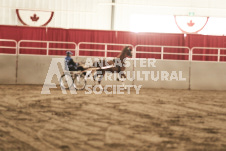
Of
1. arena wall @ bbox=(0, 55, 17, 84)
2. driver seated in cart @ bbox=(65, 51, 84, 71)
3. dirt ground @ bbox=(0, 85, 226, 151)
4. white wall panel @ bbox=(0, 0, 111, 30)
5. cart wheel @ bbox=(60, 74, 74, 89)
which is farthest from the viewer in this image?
white wall panel @ bbox=(0, 0, 111, 30)

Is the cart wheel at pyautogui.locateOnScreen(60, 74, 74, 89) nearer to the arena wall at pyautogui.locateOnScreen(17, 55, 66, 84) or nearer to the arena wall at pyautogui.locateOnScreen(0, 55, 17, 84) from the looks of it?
the arena wall at pyautogui.locateOnScreen(17, 55, 66, 84)

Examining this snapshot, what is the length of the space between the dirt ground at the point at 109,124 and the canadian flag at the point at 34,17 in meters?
13.6

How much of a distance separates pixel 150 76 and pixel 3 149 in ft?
40.2

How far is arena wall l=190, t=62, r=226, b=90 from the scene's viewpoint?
17422mm

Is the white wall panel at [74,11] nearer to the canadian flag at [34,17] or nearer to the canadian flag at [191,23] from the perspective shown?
the canadian flag at [34,17]

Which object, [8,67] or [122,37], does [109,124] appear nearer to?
[8,67]

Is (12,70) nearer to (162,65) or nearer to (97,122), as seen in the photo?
(162,65)

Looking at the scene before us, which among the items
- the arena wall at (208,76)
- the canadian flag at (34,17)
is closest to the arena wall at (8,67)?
the arena wall at (208,76)

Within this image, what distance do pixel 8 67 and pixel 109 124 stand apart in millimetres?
10520

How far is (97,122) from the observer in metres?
7.83

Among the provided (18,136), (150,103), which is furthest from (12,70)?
(18,136)

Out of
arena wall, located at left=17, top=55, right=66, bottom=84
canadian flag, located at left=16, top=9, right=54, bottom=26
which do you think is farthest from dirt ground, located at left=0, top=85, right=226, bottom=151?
canadian flag, located at left=16, top=9, right=54, bottom=26

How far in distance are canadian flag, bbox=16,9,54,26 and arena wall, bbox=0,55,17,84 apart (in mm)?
7866

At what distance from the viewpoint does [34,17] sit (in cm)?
2477
